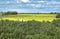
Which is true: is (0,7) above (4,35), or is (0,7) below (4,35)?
below

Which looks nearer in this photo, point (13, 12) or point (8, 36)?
point (8, 36)

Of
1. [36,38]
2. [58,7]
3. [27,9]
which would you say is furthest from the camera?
[27,9]

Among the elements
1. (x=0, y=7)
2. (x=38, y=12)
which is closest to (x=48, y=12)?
(x=38, y=12)

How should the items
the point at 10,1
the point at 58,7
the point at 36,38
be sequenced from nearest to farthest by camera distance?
1. the point at 36,38
2. the point at 58,7
3. the point at 10,1

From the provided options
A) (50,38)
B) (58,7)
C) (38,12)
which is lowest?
(38,12)

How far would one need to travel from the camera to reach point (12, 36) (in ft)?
63.1

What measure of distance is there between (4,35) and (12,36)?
0.52 m

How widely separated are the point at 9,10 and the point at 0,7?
10491 millimetres

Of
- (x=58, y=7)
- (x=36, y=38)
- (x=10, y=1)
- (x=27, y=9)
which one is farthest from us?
(x=27, y=9)

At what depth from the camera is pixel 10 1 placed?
6159cm

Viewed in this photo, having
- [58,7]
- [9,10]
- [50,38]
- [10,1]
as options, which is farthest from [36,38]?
[9,10]

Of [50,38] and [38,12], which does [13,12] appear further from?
[50,38]

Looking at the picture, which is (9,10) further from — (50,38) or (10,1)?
(50,38)

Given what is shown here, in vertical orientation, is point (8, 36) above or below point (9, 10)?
above
